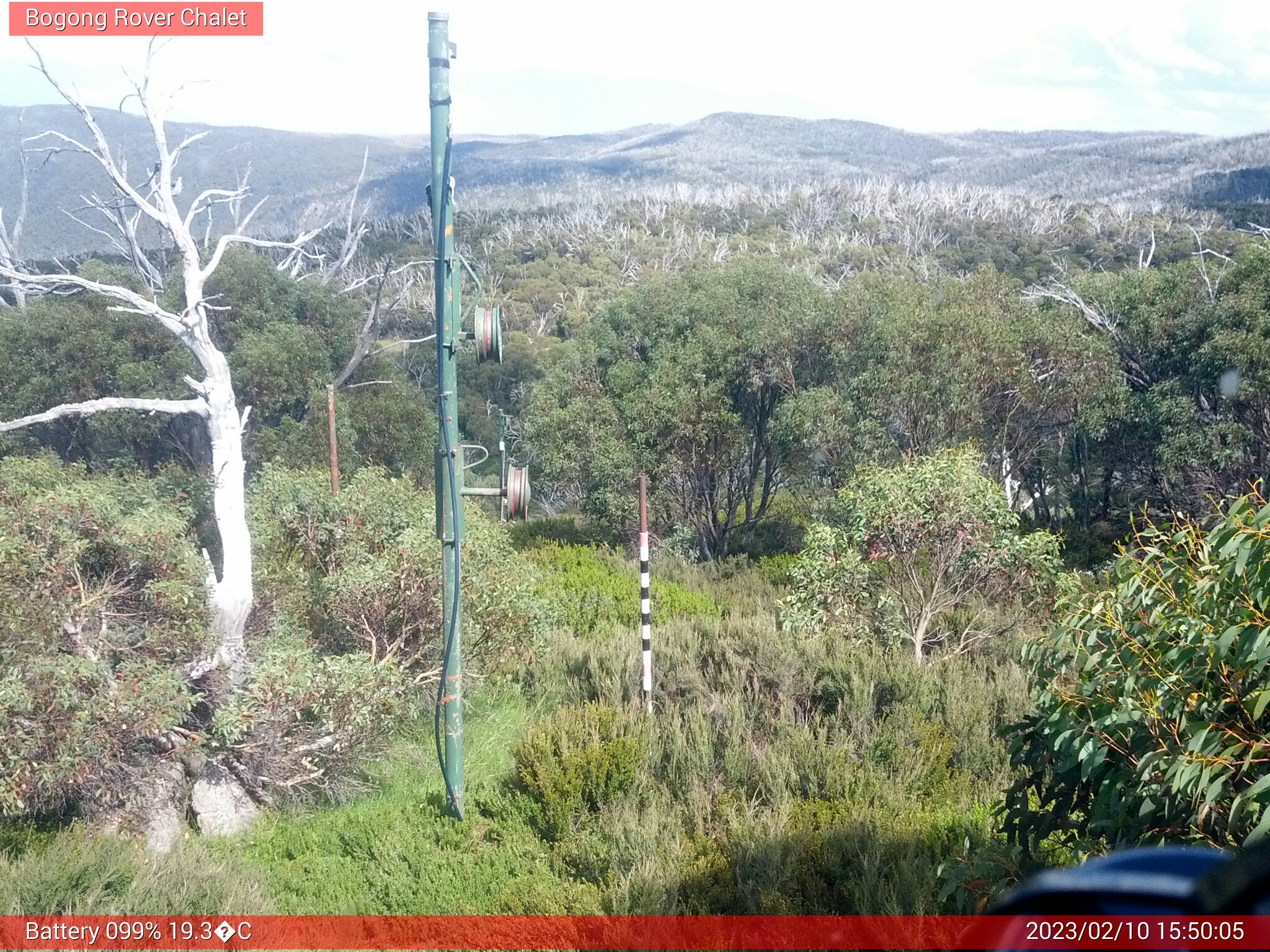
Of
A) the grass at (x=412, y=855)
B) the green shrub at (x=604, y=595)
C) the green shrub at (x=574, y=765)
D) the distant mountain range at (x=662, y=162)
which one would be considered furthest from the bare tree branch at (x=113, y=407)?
the distant mountain range at (x=662, y=162)

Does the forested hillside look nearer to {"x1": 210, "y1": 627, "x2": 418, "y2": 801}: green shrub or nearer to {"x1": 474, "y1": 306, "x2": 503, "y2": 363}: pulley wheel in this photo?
{"x1": 210, "y1": 627, "x2": 418, "y2": 801}: green shrub

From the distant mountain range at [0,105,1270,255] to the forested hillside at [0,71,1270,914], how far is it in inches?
1366

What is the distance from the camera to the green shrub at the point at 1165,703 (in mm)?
2799

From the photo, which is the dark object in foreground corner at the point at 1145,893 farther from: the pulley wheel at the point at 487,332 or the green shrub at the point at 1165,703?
the pulley wheel at the point at 487,332

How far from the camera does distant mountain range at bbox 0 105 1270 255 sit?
Result: 61031mm

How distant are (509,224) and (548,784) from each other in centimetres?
5708

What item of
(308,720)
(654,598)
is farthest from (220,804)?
(654,598)

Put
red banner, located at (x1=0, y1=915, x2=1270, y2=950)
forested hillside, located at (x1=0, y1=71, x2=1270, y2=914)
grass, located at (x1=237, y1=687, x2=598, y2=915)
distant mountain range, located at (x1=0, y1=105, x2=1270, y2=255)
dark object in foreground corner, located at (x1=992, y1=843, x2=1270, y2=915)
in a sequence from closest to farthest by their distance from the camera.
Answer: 1. dark object in foreground corner, located at (x1=992, y1=843, x2=1270, y2=915)
2. forested hillside, located at (x1=0, y1=71, x2=1270, y2=914)
3. red banner, located at (x1=0, y1=915, x2=1270, y2=950)
4. grass, located at (x1=237, y1=687, x2=598, y2=915)
5. distant mountain range, located at (x1=0, y1=105, x2=1270, y2=255)

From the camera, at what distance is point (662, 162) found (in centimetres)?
10775

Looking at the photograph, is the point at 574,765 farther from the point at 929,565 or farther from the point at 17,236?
the point at 17,236

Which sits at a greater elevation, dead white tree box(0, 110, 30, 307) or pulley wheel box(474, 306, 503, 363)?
dead white tree box(0, 110, 30, 307)

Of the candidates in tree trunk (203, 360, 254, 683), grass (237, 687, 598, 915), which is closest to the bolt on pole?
grass (237, 687, 598, 915)

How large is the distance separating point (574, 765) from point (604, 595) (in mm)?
6933

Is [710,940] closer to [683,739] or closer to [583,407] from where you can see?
[683,739]
